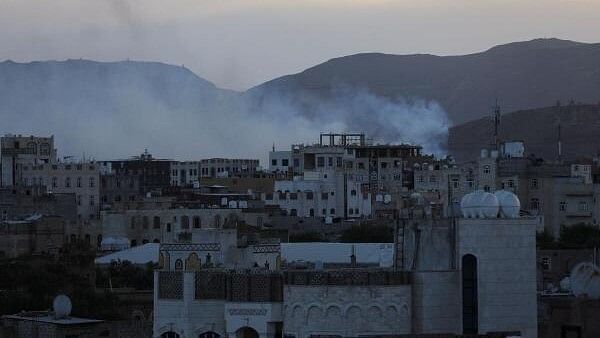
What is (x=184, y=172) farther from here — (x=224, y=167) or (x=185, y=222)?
(x=185, y=222)

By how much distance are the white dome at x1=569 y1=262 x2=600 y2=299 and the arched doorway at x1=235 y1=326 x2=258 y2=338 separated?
223 inches

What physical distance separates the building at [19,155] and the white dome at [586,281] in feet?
220

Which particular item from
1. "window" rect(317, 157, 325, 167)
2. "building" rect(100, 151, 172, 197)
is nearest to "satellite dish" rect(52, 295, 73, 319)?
"window" rect(317, 157, 325, 167)

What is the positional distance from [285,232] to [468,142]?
96.9 m

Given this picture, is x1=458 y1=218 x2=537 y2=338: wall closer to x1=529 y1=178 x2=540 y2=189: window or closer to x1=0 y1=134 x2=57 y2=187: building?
x1=529 y1=178 x2=540 y2=189: window

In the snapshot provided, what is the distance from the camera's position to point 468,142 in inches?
7092

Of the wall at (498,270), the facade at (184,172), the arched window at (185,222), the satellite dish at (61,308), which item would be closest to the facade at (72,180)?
the arched window at (185,222)

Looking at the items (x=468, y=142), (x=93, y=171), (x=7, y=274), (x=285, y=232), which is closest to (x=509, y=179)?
(x=285, y=232)

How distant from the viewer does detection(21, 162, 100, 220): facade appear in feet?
353

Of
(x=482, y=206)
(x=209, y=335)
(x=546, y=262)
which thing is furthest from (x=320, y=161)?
(x=482, y=206)

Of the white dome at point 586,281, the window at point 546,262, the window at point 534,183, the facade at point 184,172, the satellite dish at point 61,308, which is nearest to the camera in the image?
the white dome at point 586,281

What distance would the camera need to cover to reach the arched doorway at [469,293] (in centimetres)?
3894

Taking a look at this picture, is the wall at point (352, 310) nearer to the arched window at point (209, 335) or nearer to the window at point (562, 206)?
the arched window at point (209, 335)

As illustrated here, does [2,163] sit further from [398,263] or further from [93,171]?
[398,263]
